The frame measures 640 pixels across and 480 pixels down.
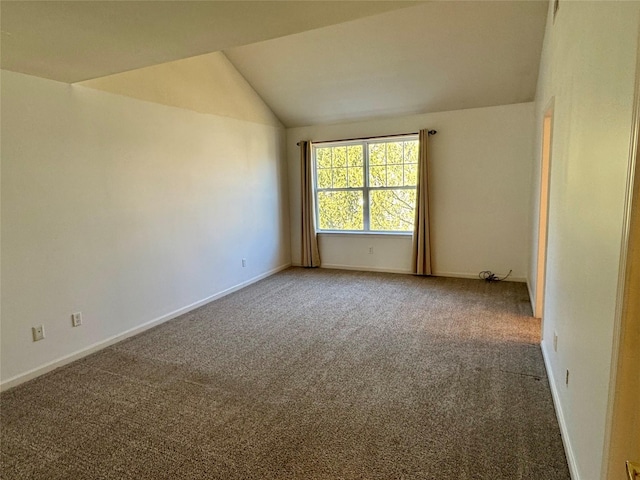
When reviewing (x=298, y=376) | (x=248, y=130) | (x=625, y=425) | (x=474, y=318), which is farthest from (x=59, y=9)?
(x=474, y=318)

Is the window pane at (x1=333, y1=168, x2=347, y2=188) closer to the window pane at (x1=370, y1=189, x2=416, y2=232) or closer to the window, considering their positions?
the window

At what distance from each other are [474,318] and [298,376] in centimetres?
197

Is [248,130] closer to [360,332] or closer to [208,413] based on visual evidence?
[360,332]

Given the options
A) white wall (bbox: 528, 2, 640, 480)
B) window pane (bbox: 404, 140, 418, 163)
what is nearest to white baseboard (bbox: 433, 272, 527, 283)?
window pane (bbox: 404, 140, 418, 163)

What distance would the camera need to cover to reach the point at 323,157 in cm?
600

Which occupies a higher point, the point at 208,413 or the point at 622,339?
the point at 622,339

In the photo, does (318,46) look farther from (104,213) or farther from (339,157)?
(104,213)

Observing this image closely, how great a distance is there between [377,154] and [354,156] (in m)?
0.36

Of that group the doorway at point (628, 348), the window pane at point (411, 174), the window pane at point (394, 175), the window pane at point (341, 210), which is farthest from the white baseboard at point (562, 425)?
the window pane at point (341, 210)

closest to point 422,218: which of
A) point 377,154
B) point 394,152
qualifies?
point 394,152

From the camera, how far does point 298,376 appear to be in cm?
266

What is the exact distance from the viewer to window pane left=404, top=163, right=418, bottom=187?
17.8 feet

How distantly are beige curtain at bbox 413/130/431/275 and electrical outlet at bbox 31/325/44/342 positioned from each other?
170 inches

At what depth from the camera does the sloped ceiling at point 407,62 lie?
3.71m
